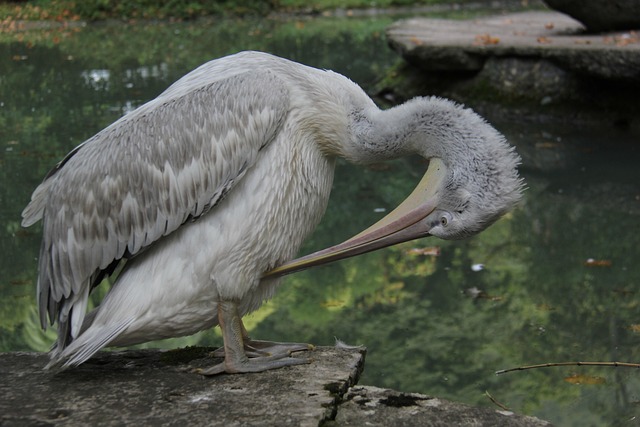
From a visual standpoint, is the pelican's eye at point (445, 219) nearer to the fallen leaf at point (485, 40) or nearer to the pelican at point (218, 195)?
the pelican at point (218, 195)

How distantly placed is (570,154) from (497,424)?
4.89 meters

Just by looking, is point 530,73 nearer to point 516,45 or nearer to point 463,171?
point 516,45

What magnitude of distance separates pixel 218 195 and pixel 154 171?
9.1 inches

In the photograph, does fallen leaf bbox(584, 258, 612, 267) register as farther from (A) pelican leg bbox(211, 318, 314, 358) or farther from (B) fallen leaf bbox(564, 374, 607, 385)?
→ (A) pelican leg bbox(211, 318, 314, 358)

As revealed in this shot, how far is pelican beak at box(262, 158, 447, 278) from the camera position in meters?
3.17

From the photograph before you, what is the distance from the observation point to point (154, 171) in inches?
129

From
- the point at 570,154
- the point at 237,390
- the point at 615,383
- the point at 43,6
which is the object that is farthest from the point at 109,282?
the point at 43,6

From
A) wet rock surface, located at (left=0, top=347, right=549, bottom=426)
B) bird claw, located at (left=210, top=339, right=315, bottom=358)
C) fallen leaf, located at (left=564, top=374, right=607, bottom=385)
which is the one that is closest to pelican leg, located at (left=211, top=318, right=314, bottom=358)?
bird claw, located at (left=210, top=339, right=315, bottom=358)

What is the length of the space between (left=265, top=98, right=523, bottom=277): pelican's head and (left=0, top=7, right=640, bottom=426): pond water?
1136 mm

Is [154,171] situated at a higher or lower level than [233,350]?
higher

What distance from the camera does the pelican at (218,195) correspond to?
10.6 ft

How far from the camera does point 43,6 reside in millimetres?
13039

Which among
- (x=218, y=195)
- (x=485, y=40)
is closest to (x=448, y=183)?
(x=218, y=195)

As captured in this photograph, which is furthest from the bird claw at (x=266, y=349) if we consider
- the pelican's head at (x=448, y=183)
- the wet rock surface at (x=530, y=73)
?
the wet rock surface at (x=530, y=73)
